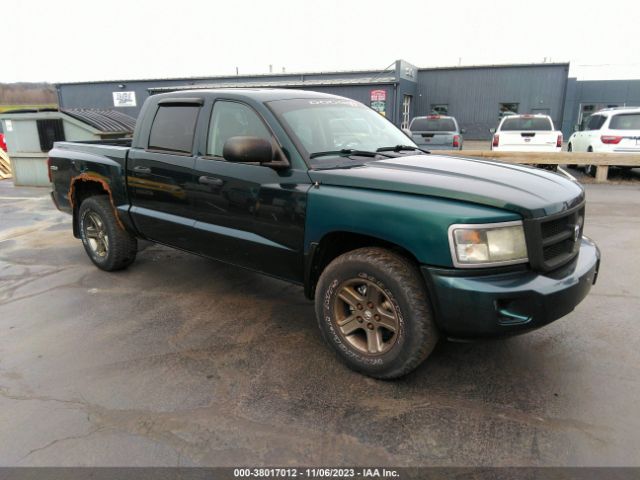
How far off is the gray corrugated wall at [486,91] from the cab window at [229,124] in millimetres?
26659

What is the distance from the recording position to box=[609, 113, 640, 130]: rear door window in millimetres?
11055

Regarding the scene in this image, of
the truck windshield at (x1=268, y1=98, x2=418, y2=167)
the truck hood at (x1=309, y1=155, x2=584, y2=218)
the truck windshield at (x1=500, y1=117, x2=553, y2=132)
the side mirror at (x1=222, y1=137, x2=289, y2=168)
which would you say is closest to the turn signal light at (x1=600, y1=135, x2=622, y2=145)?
the truck windshield at (x1=500, y1=117, x2=553, y2=132)

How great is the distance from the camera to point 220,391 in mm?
2971

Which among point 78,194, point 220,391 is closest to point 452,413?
point 220,391

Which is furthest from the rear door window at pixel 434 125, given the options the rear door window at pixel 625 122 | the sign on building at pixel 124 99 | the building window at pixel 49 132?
the sign on building at pixel 124 99

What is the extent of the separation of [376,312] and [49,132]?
10.3m

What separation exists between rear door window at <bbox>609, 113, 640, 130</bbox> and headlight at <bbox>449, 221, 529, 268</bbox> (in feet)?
35.7

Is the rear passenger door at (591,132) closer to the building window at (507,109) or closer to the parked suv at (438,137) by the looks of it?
the parked suv at (438,137)

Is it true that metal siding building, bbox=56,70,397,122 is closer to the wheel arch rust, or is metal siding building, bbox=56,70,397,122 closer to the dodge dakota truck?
the wheel arch rust

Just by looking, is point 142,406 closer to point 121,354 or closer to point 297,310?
point 121,354

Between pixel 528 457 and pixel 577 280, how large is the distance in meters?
1.06

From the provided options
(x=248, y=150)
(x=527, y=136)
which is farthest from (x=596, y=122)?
(x=248, y=150)

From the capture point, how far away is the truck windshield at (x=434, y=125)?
43.9 ft

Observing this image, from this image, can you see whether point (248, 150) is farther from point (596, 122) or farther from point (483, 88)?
point (483, 88)
